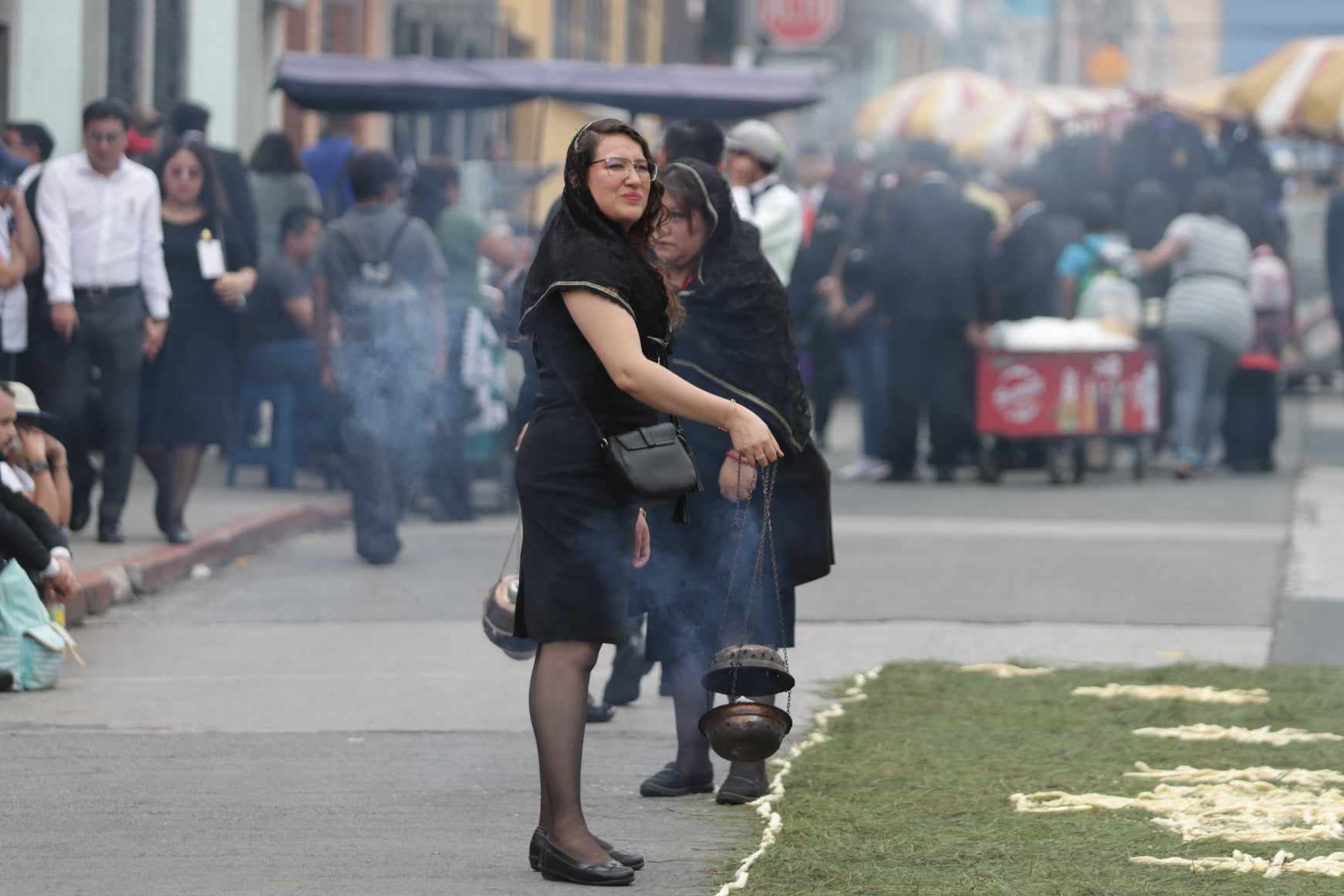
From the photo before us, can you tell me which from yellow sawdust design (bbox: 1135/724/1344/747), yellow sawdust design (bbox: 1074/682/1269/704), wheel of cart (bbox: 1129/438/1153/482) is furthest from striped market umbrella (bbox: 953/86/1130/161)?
yellow sawdust design (bbox: 1135/724/1344/747)

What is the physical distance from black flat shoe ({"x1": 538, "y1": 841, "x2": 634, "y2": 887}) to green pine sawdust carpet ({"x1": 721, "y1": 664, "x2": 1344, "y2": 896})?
26 cm

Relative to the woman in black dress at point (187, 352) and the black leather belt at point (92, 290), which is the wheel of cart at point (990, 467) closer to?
the woman in black dress at point (187, 352)

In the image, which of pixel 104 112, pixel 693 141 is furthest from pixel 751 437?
pixel 104 112

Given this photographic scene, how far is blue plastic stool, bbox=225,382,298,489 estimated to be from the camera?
1484 cm

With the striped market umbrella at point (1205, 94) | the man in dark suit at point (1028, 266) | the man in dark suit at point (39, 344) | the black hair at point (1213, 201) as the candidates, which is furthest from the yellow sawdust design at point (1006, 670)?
the striped market umbrella at point (1205, 94)

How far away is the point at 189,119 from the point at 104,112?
2941 mm

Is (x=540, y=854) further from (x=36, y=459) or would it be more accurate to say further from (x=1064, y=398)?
(x=1064, y=398)

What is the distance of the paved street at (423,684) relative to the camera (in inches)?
228

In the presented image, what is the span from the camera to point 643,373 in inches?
212

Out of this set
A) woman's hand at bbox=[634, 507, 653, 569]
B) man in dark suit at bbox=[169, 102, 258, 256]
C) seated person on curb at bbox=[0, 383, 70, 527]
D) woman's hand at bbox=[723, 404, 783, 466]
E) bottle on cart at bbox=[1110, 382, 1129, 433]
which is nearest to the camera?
woman's hand at bbox=[723, 404, 783, 466]

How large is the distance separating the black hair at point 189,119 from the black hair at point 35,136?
114cm

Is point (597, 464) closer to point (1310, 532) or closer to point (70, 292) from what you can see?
point (70, 292)

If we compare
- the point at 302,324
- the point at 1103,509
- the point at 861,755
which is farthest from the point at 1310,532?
the point at 861,755

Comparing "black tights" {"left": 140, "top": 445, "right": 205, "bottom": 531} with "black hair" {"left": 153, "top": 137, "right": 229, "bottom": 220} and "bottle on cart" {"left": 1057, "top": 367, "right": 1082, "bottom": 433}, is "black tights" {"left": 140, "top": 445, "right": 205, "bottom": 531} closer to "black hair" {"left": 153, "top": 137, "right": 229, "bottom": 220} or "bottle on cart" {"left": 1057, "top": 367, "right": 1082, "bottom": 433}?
"black hair" {"left": 153, "top": 137, "right": 229, "bottom": 220}
